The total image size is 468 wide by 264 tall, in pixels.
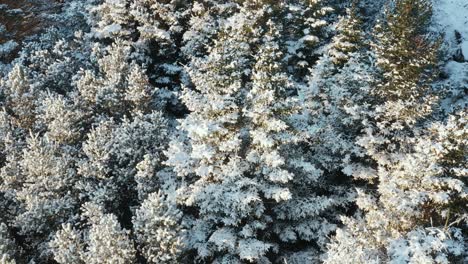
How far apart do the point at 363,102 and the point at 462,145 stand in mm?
6099

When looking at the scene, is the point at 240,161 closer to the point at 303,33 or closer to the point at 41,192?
the point at 41,192

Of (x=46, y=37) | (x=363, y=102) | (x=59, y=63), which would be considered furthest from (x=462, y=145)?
(x=46, y=37)

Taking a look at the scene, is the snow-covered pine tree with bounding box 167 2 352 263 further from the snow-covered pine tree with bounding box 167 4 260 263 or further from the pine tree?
the pine tree

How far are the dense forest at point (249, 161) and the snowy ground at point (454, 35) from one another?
817cm

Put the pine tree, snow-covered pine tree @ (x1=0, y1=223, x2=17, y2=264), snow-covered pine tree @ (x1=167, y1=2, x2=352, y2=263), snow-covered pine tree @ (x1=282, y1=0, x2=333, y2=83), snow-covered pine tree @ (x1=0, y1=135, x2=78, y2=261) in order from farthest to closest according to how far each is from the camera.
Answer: snow-covered pine tree @ (x1=282, y1=0, x2=333, y2=83) → snow-covered pine tree @ (x1=0, y1=135, x2=78, y2=261) → snow-covered pine tree @ (x1=167, y1=2, x2=352, y2=263) → snow-covered pine tree @ (x1=0, y1=223, x2=17, y2=264) → the pine tree

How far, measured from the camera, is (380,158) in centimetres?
1959

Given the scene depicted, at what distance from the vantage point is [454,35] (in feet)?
105

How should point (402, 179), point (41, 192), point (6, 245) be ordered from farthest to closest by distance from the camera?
1. point (41, 192)
2. point (6, 245)
3. point (402, 179)

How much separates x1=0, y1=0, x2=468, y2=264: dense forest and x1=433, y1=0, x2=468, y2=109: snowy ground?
8.17 metres

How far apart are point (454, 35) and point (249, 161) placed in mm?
21984

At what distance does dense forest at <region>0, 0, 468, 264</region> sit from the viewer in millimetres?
16109

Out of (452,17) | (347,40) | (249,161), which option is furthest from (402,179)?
(452,17)

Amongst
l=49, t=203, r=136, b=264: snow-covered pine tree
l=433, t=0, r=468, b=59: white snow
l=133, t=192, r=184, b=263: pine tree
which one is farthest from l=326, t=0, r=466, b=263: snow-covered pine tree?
l=433, t=0, r=468, b=59: white snow

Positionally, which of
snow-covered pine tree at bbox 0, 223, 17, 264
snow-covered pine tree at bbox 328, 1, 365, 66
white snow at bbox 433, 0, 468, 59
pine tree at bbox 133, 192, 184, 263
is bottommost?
snow-covered pine tree at bbox 0, 223, 17, 264
